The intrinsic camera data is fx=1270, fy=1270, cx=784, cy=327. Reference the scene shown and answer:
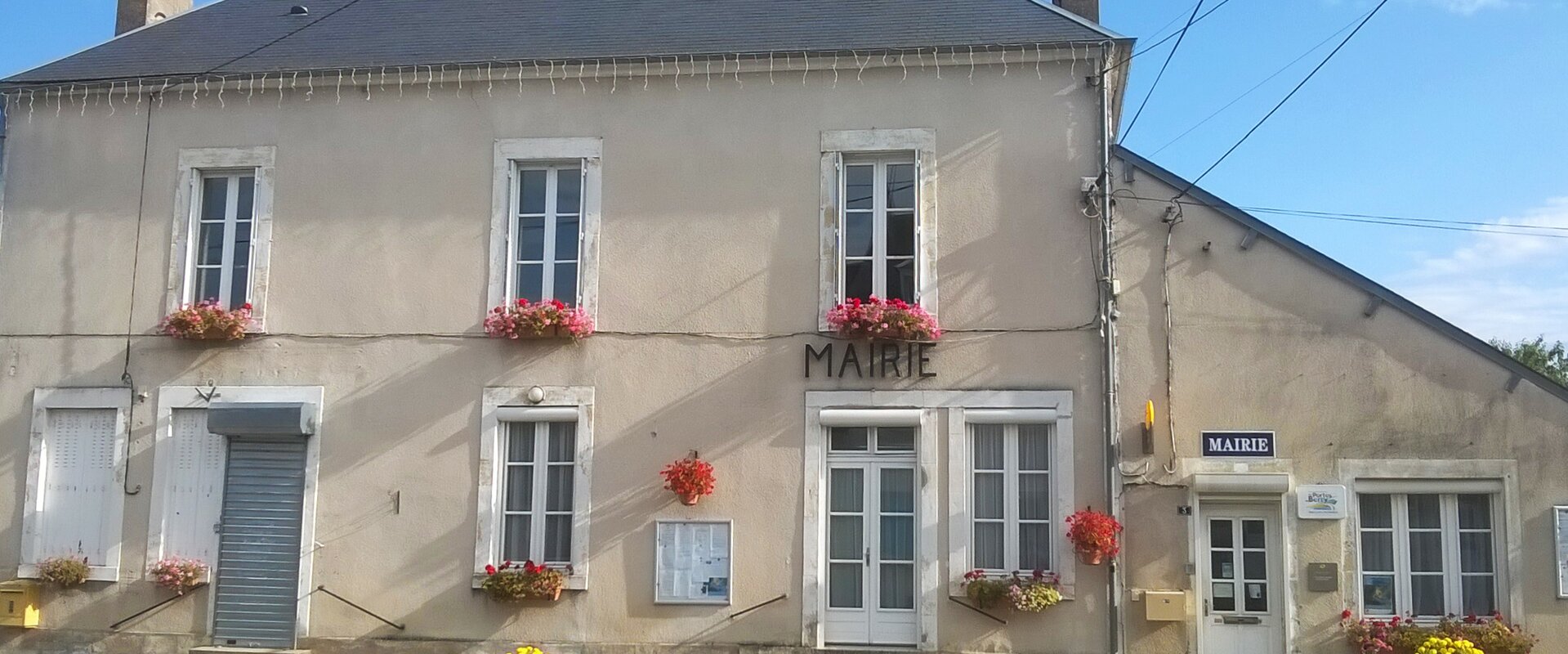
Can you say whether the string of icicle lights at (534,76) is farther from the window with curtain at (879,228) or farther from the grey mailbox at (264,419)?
the grey mailbox at (264,419)

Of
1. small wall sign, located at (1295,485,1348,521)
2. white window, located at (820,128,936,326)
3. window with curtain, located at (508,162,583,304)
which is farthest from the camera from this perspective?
window with curtain, located at (508,162,583,304)

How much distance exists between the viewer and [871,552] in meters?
10.1

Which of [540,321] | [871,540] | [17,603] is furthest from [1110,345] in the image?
[17,603]

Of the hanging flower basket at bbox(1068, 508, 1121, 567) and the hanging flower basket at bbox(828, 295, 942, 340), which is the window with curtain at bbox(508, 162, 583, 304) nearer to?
the hanging flower basket at bbox(828, 295, 942, 340)

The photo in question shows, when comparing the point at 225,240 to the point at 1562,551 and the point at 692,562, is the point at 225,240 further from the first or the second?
the point at 1562,551

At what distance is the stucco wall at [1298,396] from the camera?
9461 millimetres

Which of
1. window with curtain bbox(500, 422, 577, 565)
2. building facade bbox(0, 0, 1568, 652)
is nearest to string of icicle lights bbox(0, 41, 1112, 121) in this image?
building facade bbox(0, 0, 1568, 652)

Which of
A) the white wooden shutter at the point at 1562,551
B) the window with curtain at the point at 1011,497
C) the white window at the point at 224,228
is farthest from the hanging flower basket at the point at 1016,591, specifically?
the white window at the point at 224,228

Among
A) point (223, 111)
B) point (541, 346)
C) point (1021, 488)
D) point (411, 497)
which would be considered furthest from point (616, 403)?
point (223, 111)

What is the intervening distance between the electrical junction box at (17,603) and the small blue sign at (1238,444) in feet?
32.2

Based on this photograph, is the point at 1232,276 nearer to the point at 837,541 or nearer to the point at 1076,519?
the point at 1076,519

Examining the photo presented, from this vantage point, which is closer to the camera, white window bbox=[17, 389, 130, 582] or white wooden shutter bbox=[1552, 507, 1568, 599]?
white wooden shutter bbox=[1552, 507, 1568, 599]

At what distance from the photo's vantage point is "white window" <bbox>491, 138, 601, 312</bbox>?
35.0 feet

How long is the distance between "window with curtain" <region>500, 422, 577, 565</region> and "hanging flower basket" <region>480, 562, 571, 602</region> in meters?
0.26
